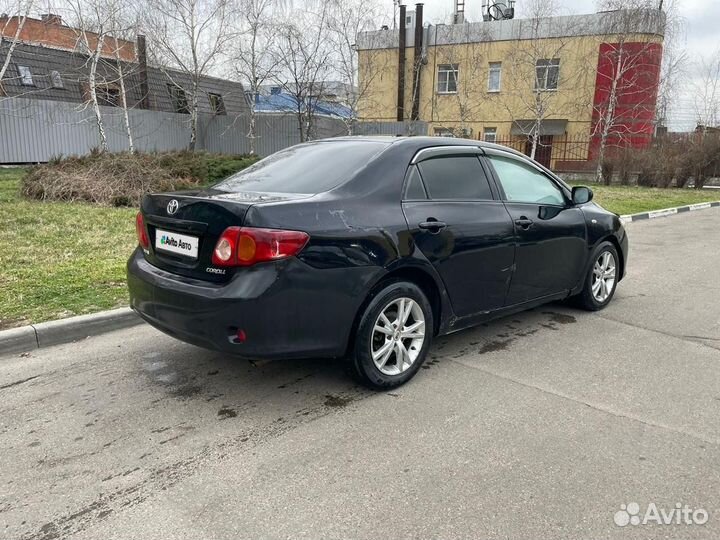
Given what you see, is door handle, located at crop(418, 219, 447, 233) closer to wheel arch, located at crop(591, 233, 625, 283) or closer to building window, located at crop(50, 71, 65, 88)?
wheel arch, located at crop(591, 233, 625, 283)

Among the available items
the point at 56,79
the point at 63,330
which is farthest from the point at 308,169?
the point at 56,79

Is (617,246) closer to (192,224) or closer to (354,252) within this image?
(354,252)

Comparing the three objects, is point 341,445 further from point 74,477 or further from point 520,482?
point 74,477

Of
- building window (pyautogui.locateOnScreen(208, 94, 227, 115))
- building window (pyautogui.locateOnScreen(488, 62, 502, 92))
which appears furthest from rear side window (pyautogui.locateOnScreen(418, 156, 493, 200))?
building window (pyautogui.locateOnScreen(488, 62, 502, 92))

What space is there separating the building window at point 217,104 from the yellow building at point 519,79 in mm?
6940

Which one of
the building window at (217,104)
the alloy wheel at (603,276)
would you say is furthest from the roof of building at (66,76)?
the alloy wheel at (603,276)

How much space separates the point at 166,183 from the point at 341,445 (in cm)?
983

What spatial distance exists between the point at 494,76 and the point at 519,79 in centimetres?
154

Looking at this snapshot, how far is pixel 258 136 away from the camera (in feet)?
88.4

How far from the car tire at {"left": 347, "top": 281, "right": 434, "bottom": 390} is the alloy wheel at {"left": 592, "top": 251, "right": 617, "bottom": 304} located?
245 centimetres

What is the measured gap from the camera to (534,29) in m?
26.8

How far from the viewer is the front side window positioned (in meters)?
4.61

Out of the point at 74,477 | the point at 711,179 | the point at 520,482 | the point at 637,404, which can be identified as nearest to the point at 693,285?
the point at 637,404

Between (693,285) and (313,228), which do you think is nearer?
(313,228)
